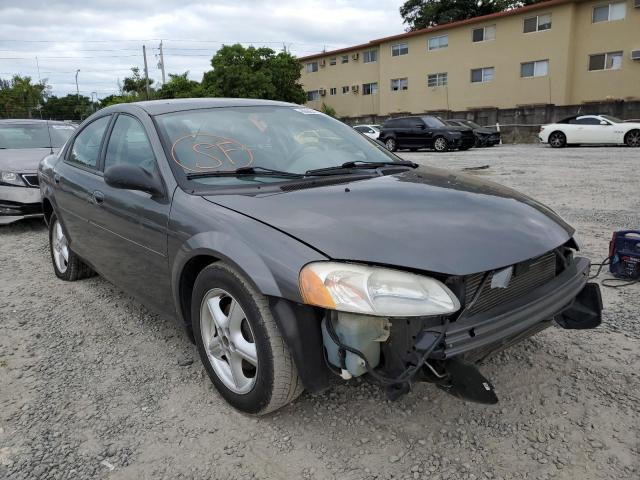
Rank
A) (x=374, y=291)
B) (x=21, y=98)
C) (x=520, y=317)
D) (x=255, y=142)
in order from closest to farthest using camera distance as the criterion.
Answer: (x=374, y=291) < (x=520, y=317) < (x=255, y=142) < (x=21, y=98)

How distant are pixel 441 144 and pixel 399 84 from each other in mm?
17676

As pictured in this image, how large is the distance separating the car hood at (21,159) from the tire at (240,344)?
17.2 feet

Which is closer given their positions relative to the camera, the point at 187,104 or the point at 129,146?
the point at 129,146

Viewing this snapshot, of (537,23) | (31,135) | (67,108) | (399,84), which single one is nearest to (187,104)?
(31,135)

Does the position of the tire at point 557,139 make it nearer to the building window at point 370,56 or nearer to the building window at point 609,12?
the building window at point 609,12

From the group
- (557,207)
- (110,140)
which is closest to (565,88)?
(557,207)

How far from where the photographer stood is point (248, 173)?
2717 mm

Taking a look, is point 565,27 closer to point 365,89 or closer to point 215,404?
point 365,89

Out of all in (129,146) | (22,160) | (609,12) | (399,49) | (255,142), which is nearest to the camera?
(255,142)

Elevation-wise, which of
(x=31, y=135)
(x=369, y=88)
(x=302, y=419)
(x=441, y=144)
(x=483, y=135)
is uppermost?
(x=369, y=88)

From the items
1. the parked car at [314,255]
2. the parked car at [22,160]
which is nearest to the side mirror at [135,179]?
the parked car at [314,255]

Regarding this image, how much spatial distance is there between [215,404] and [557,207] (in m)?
6.19

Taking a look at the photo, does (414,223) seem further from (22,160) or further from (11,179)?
(22,160)

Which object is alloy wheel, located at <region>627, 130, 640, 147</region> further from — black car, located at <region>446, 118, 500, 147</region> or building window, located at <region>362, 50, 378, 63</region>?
building window, located at <region>362, 50, 378, 63</region>
